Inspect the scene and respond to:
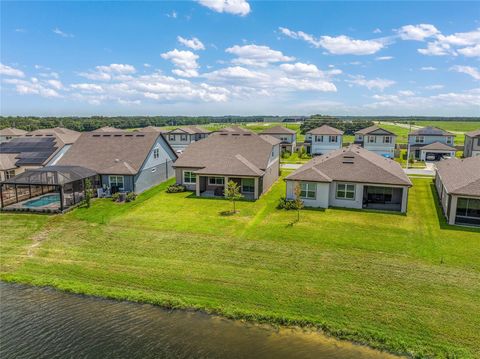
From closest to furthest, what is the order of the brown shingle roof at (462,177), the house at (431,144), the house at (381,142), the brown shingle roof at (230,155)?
the brown shingle roof at (462,177) → the brown shingle roof at (230,155) → the house at (431,144) → the house at (381,142)

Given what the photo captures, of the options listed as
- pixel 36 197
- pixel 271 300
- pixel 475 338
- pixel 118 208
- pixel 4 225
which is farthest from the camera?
pixel 36 197

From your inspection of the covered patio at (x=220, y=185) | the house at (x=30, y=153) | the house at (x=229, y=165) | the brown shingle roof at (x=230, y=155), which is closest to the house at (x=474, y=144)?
the house at (x=229, y=165)

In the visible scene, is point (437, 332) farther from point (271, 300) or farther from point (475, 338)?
point (271, 300)

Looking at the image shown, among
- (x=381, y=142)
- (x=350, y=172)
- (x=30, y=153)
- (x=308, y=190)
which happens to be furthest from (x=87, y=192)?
(x=381, y=142)

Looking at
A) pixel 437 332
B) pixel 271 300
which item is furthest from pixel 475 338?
pixel 271 300

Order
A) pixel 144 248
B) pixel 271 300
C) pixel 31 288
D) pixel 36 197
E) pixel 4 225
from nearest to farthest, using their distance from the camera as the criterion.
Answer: pixel 271 300 < pixel 31 288 < pixel 144 248 < pixel 4 225 < pixel 36 197

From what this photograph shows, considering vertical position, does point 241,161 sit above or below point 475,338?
above

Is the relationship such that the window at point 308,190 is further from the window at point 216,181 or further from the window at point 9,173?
the window at point 9,173
